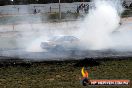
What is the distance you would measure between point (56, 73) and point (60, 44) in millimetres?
9385

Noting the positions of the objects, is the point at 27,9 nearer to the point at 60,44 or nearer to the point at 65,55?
the point at 60,44

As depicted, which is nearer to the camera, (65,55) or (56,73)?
(56,73)

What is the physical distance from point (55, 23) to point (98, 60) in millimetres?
23669

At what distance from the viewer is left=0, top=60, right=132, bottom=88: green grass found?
14523mm

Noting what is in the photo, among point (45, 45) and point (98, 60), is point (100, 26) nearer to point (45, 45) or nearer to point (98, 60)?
point (45, 45)

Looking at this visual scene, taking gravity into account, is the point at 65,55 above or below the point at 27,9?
above

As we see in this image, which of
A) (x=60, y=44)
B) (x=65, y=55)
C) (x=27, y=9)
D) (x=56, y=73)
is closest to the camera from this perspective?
(x=56, y=73)

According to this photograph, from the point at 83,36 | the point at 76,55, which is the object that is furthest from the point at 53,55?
the point at 83,36

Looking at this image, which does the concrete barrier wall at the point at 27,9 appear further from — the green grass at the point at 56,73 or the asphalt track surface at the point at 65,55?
the green grass at the point at 56,73

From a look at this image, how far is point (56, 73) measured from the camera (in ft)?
54.4

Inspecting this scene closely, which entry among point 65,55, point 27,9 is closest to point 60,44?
point 65,55

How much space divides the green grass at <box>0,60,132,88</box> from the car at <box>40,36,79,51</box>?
6470mm

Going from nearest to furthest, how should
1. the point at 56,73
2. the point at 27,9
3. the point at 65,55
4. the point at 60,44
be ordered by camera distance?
the point at 56,73
the point at 65,55
the point at 60,44
the point at 27,9

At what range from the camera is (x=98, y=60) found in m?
19.7
